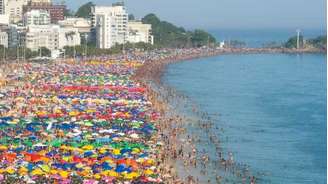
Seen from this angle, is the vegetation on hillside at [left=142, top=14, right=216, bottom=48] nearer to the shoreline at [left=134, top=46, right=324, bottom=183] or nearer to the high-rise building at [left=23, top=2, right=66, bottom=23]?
the shoreline at [left=134, top=46, right=324, bottom=183]

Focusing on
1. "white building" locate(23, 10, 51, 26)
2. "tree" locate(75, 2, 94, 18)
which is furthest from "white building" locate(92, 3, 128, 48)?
"tree" locate(75, 2, 94, 18)

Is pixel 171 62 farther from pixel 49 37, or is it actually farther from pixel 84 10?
pixel 84 10

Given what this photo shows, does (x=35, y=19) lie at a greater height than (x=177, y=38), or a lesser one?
greater

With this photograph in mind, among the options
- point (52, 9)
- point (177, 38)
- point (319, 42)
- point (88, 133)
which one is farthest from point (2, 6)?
point (88, 133)

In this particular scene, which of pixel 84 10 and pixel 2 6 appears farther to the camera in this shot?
pixel 84 10

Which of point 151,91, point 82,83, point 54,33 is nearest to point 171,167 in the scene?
point 151,91

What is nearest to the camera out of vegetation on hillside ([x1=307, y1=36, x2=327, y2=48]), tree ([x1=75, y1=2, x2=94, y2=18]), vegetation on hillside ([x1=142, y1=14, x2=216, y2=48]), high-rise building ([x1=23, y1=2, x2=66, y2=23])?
high-rise building ([x1=23, y1=2, x2=66, y2=23])

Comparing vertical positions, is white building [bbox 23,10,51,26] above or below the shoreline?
above
